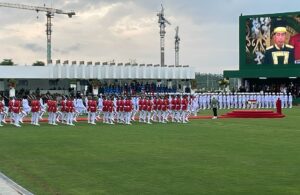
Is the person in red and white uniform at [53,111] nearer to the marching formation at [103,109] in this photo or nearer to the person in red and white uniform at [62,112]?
the marching formation at [103,109]

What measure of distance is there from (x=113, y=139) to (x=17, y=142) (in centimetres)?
335

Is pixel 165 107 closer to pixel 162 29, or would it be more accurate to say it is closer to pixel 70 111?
pixel 70 111

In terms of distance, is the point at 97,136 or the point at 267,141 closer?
the point at 267,141

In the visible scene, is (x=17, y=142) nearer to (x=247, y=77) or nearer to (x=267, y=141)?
(x=267, y=141)

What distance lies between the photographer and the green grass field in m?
11.1

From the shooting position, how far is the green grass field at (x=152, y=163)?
36.3ft

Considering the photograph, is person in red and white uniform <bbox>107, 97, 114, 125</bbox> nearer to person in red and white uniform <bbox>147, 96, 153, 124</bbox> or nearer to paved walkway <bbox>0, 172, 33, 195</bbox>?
person in red and white uniform <bbox>147, 96, 153, 124</bbox>

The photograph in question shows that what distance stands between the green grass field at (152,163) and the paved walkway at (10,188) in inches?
8.4

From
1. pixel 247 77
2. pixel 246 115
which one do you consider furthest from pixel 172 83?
pixel 246 115

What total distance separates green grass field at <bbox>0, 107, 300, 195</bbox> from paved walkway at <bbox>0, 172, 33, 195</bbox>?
0.70ft

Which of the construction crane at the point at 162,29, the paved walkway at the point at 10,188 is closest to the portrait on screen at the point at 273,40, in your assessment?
the construction crane at the point at 162,29

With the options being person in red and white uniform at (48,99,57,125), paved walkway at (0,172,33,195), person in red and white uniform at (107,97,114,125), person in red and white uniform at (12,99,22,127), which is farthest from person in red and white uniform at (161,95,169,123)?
paved walkway at (0,172,33,195)

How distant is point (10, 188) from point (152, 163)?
14.6 feet

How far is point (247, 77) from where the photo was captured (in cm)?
6131
